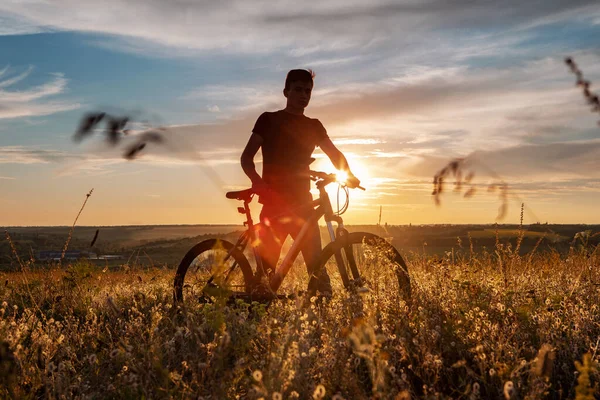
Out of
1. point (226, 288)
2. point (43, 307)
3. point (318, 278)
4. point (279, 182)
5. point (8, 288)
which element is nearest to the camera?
point (226, 288)

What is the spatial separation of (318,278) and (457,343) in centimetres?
193

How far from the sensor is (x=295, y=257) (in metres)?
6.66

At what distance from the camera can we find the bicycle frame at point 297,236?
6.25 meters

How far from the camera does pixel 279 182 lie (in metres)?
6.86

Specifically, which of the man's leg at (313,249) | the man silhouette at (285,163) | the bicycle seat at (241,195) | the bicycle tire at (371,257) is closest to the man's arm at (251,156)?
the man silhouette at (285,163)

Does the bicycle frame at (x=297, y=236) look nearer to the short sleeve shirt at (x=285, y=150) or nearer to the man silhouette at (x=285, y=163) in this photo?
the man silhouette at (x=285, y=163)

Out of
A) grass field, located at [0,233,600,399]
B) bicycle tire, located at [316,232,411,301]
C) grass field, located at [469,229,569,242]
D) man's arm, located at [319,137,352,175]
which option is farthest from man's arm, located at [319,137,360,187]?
grass field, located at [469,229,569,242]

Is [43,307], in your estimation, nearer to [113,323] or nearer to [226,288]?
[113,323]

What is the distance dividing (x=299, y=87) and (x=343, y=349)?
150 inches

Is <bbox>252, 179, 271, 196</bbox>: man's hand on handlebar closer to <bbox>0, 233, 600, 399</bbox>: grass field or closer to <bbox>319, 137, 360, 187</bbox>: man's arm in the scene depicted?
<bbox>319, 137, 360, 187</bbox>: man's arm

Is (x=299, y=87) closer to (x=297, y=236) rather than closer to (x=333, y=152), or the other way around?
(x=333, y=152)

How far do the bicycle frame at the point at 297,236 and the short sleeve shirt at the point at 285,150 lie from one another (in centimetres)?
40

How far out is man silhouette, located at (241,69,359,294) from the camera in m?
6.77

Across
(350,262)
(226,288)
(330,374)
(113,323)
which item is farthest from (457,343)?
(113,323)
